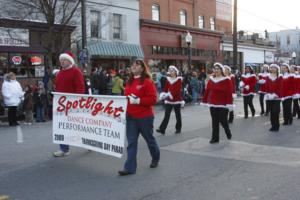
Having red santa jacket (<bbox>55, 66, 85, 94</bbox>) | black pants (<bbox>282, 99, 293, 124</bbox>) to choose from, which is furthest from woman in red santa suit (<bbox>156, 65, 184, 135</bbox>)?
red santa jacket (<bbox>55, 66, 85, 94</bbox>)

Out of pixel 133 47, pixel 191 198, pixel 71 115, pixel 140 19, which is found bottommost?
pixel 191 198

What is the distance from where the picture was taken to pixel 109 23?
2692 cm

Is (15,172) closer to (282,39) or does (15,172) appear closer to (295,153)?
(295,153)

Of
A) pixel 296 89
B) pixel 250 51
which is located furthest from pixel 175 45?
pixel 296 89

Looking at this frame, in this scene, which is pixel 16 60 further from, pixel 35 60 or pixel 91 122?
pixel 91 122

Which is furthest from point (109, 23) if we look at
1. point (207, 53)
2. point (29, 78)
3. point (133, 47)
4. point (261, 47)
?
point (261, 47)

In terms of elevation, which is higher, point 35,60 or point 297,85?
point 35,60

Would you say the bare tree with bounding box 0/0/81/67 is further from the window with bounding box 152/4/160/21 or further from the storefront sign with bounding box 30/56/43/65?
the window with bounding box 152/4/160/21

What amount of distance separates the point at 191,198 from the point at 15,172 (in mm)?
3180

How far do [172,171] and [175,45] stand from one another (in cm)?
2648

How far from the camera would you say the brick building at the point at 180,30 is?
30406mm

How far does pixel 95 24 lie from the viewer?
26172 millimetres

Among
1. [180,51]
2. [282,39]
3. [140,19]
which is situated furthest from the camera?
[282,39]

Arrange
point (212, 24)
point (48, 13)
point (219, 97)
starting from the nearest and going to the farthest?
point (219, 97)
point (48, 13)
point (212, 24)
